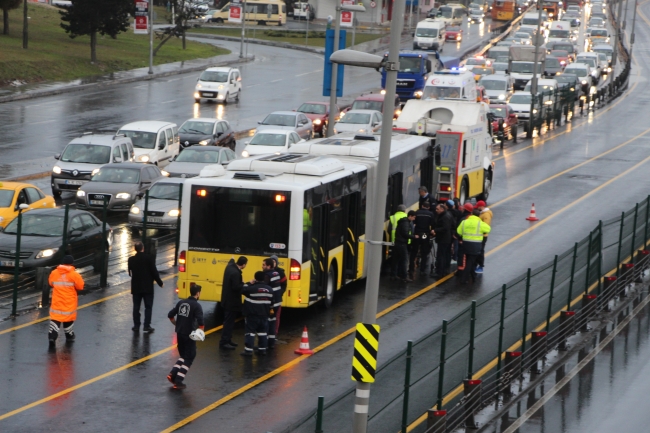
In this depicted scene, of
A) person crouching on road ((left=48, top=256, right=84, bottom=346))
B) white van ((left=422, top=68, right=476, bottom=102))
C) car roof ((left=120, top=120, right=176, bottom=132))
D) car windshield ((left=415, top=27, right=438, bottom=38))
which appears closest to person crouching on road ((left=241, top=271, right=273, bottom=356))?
person crouching on road ((left=48, top=256, right=84, bottom=346))

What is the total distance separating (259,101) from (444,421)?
1831 inches

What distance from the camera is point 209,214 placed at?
1942cm

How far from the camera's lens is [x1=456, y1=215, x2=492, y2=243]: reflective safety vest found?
23.8 m

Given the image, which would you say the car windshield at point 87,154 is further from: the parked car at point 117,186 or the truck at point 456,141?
the truck at point 456,141

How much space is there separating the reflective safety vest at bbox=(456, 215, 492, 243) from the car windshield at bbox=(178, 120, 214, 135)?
1915 cm

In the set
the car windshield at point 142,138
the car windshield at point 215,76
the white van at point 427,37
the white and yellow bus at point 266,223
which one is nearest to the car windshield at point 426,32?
the white van at point 427,37

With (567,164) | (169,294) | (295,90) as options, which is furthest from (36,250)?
(295,90)

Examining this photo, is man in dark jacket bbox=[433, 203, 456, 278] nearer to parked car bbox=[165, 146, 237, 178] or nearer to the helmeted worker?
the helmeted worker

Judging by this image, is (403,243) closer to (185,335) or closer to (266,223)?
(266,223)

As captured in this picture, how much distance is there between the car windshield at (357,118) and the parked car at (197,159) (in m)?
11.2

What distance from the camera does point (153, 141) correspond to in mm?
37625

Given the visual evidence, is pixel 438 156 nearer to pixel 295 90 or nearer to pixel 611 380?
pixel 611 380

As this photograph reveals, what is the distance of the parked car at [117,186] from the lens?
30.2 metres

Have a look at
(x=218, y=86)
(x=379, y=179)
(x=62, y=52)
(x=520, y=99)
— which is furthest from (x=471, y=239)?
(x=62, y=52)
